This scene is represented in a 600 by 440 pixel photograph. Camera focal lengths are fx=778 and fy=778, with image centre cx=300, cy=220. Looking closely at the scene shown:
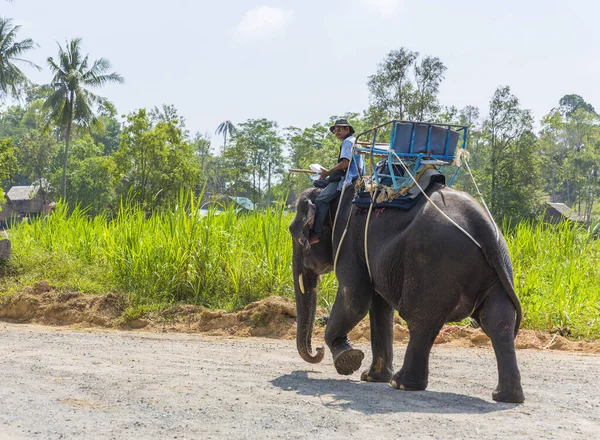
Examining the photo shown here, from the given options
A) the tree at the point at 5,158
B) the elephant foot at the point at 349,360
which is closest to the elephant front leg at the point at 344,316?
the elephant foot at the point at 349,360

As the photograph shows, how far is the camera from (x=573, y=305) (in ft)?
34.1

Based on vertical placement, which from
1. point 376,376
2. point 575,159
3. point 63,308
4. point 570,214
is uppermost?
point 575,159

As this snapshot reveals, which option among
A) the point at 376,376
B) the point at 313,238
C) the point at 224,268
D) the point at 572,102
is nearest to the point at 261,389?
the point at 376,376

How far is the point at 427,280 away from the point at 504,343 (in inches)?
25.8

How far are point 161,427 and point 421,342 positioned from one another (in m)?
2.04

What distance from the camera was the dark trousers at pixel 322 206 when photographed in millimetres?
6871

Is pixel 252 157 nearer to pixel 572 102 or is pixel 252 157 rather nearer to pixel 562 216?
pixel 562 216

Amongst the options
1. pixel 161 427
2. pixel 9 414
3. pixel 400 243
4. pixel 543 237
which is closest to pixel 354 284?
pixel 400 243

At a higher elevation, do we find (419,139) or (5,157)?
(5,157)

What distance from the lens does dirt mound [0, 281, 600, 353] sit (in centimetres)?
960

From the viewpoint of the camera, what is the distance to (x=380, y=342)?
6.53 meters

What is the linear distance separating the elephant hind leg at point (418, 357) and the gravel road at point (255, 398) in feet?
0.36

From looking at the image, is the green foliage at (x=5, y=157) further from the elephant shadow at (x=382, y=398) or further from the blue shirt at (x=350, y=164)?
the elephant shadow at (x=382, y=398)

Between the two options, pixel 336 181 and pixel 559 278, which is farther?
pixel 559 278
